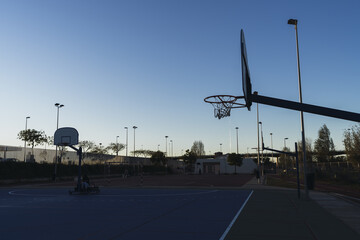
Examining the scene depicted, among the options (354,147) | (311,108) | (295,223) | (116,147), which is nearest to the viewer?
(311,108)

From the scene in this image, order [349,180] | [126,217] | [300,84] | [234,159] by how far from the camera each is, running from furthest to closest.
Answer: [234,159]
[349,180]
[300,84]
[126,217]

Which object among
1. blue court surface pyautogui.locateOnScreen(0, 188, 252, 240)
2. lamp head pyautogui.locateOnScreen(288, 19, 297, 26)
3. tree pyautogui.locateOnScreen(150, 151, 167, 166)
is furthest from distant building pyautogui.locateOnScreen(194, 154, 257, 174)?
blue court surface pyautogui.locateOnScreen(0, 188, 252, 240)

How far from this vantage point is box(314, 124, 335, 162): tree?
86.2 meters

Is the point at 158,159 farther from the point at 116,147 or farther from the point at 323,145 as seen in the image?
the point at 323,145

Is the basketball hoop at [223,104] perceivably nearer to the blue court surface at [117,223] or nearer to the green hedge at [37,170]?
the blue court surface at [117,223]

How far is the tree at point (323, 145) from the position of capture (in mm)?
86188

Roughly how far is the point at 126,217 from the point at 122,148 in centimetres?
11843

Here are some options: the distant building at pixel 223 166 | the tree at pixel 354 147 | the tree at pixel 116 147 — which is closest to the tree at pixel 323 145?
the distant building at pixel 223 166

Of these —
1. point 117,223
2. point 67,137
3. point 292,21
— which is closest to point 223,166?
point 67,137

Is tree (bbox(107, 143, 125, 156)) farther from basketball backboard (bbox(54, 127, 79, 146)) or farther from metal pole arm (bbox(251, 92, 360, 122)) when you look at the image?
metal pole arm (bbox(251, 92, 360, 122))

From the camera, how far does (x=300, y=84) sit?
805 inches

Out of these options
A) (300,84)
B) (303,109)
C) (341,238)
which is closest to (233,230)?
(341,238)

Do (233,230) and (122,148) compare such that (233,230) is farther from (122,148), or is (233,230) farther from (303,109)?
(122,148)

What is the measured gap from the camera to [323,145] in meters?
87.1
